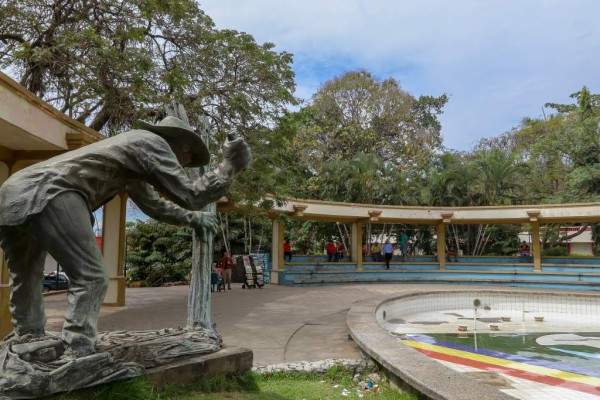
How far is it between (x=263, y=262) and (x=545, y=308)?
9.47 meters

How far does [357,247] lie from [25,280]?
A: 54.4 feet

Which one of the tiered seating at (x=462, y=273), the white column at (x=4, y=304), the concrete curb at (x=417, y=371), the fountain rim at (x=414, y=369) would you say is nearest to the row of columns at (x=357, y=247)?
the tiered seating at (x=462, y=273)

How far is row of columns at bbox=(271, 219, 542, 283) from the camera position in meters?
16.7

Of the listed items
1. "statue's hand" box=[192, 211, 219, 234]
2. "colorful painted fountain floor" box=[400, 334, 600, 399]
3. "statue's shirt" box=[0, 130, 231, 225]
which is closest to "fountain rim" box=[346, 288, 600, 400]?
"colorful painted fountain floor" box=[400, 334, 600, 399]

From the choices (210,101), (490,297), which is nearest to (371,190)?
(490,297)

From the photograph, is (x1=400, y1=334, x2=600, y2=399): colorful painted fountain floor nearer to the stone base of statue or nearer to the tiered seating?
the stone base of statue

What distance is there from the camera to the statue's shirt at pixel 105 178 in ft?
8.01

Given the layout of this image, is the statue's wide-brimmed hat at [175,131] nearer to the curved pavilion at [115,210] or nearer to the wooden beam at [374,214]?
the curved pavilion at [115,210]

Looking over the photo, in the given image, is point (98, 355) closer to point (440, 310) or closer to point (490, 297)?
point (440, 310)

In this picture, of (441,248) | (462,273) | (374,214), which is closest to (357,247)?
(374,214)

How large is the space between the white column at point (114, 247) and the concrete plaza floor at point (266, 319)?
37 cm

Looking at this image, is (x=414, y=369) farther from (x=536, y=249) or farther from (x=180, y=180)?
(x=536, y=249)

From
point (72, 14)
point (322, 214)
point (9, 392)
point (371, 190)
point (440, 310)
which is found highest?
point (72, 14)

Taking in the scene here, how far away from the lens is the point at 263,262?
17.6m
